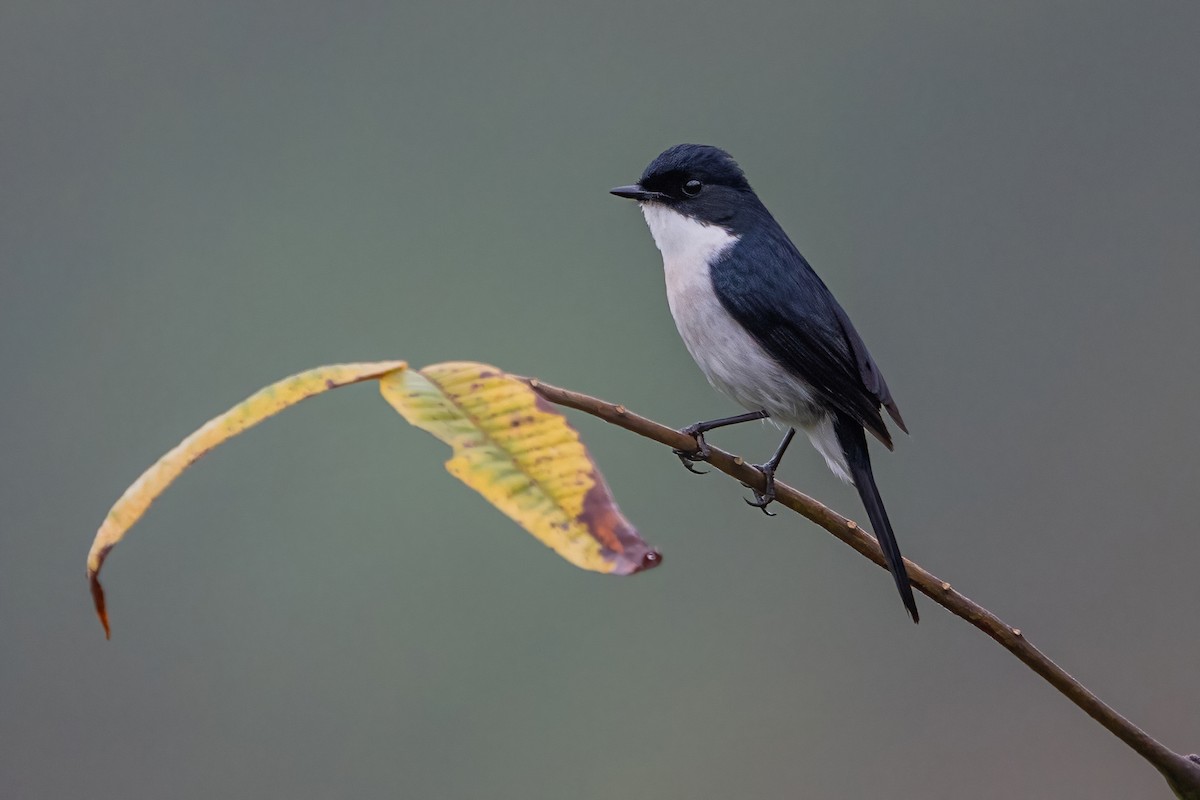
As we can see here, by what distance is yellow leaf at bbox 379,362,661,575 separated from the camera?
2.27ft

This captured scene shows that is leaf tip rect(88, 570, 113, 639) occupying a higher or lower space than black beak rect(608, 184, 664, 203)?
lower

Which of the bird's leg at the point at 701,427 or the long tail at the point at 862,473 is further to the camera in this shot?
the long tail at the point at 862,473

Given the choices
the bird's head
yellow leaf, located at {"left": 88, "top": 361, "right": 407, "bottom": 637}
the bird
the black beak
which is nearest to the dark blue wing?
the bird

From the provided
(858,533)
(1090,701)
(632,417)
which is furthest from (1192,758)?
(632,417)

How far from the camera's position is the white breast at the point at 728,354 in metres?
2.44

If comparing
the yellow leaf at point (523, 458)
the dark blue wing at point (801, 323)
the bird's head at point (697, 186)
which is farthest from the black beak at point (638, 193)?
the yellow leaf at point (523, 458)

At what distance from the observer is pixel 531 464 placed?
30.6 inches

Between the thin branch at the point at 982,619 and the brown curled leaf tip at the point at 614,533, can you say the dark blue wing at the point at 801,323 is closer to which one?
the thin branch at the point at 982,619

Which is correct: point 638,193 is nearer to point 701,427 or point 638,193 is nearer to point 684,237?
Result: point 684,237

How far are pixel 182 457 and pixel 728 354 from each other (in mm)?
1803

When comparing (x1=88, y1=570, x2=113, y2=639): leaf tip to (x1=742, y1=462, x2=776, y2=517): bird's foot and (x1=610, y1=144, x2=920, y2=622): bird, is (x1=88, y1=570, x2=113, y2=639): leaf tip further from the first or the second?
(x1=610, y1=144, x2=920, y2=622): bird

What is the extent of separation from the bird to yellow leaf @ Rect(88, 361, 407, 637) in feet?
5.10

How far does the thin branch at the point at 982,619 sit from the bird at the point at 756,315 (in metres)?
1.08

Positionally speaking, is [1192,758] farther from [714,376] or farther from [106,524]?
[714,376]
